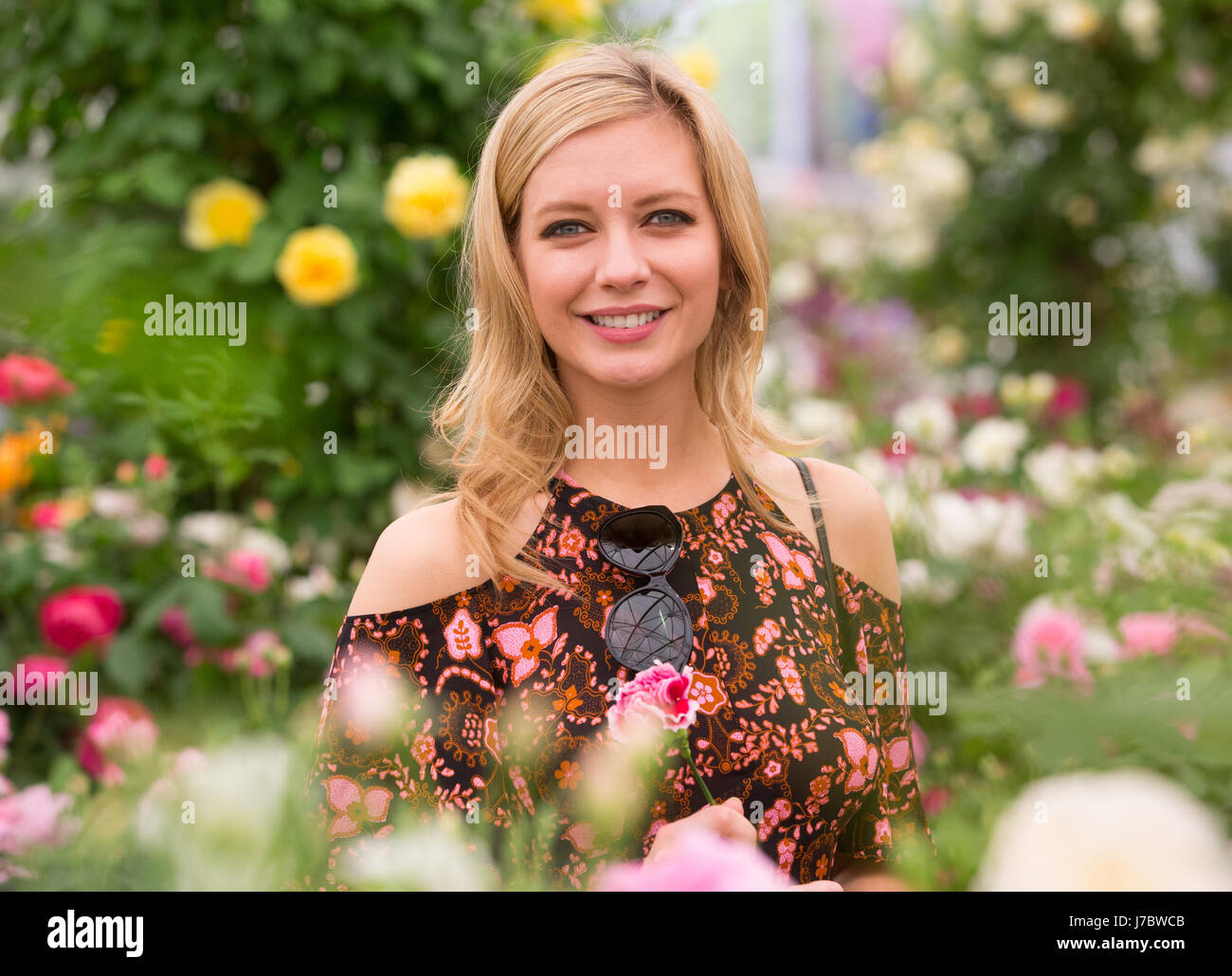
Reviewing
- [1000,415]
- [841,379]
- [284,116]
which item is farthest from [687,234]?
[841,379]

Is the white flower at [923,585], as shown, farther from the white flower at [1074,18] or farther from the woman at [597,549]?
the white flower at [1074,18]

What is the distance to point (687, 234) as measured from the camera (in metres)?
1.19

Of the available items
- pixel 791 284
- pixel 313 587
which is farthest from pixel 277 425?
pixel 791 284

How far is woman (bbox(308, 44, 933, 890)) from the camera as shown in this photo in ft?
3.71

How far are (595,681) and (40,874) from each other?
556 mm

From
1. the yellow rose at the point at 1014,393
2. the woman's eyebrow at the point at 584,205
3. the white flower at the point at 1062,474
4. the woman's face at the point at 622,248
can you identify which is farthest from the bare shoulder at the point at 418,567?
the yellow rose at the point at 1014,393

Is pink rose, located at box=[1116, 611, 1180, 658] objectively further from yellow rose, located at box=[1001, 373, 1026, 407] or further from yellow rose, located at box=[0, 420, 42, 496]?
yellow rose, located at box=[0, 420, 42, 496]

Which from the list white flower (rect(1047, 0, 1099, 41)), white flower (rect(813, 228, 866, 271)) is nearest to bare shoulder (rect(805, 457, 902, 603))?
white flower (rect(1047, 0, 1099, 41))

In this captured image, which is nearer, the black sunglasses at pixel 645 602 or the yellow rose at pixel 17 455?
the black sunglasses at pixel 645 602

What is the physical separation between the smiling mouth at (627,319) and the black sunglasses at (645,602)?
0.63 feet

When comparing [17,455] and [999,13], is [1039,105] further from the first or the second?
[17,455]

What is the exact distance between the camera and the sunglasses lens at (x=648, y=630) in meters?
1.11

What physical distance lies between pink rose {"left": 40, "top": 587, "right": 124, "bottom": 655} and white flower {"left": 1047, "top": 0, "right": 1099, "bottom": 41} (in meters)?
3.75
